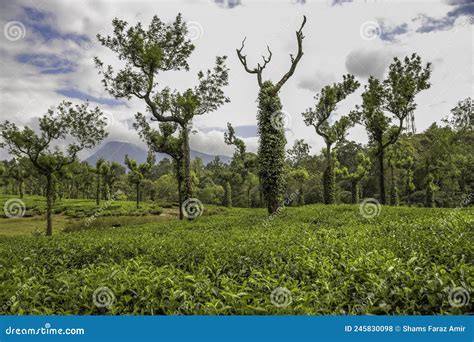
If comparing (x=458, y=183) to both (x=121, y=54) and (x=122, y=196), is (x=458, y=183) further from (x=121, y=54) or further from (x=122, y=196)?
(x=122, y=196)

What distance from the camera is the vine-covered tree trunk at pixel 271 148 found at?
2567cm

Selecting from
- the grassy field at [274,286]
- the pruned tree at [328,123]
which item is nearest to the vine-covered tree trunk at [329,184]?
the pruned tree at [328,123]

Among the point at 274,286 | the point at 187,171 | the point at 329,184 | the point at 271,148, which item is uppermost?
the point at 271,148

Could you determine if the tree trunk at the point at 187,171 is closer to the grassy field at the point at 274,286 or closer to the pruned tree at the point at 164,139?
the pruned tree at the point at 164,139

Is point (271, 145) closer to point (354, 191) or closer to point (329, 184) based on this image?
point (329, 184)

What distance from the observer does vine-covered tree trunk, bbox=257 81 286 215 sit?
1011 inches

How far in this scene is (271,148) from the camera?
84.2 feet

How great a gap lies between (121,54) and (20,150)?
11602 mm

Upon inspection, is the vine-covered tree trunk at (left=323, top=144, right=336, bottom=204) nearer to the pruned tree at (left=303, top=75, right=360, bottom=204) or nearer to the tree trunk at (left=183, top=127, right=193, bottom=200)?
the pruned tree at (left=303, top=75, right=360, bottom=204)

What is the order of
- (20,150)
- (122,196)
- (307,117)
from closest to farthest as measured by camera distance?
(20,150) → (307,117) → (122,196)

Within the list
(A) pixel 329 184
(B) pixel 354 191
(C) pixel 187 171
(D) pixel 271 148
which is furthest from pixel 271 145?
(B) pixel 354 191

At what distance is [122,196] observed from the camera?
92.9 metres

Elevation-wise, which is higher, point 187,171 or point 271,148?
point 271,148

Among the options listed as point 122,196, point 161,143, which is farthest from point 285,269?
point 122,196
